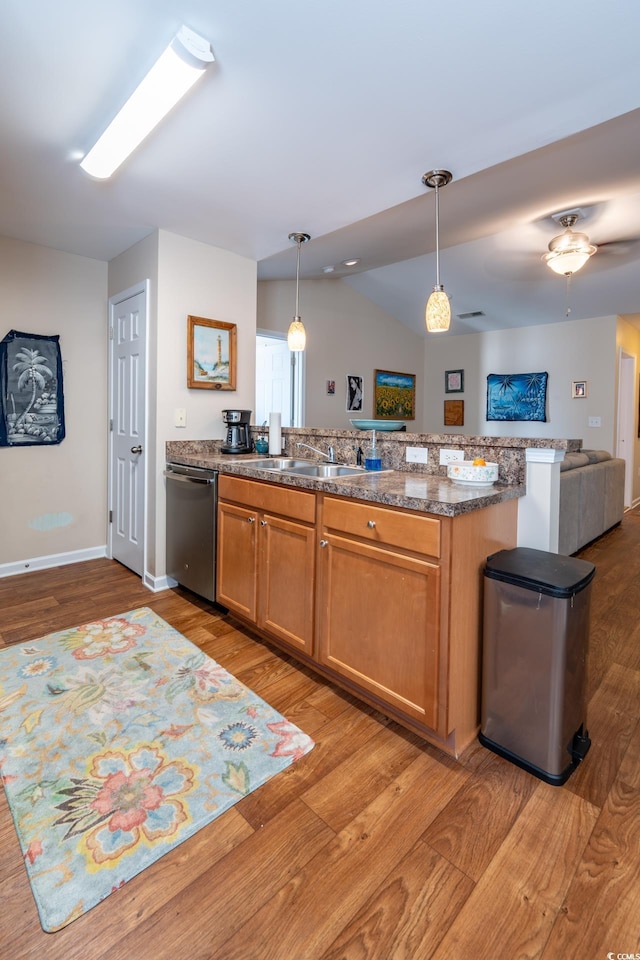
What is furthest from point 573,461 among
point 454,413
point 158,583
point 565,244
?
point 158,583

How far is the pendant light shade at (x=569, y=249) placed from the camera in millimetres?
3334

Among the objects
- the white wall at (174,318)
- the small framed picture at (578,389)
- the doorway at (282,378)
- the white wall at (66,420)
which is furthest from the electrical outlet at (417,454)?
the small framed picture at (578,389)

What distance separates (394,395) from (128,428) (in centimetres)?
404

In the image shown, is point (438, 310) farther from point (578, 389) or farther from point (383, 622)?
point (578, 389)

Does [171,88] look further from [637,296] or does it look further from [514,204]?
[637,296]

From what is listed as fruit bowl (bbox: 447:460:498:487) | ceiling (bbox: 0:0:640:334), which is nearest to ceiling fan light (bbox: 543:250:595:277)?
ceiling (bbox: 0:0:640:334)

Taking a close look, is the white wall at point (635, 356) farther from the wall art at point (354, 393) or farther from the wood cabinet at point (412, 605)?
the wood cabinet at point (412, 605)

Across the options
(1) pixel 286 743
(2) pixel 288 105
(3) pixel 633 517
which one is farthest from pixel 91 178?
(3) pixel 633 517

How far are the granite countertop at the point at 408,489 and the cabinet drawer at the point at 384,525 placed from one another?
35mm

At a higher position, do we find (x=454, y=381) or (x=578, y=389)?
(x=454, y=381)

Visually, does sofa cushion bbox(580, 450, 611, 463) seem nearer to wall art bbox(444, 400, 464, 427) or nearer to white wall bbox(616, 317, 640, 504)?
white wall bbox(616, 317, 640, 504)

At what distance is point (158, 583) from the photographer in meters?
3.03

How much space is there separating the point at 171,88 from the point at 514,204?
2393 millimetres

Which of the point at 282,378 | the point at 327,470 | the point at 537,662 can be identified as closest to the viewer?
the point at 537,662
